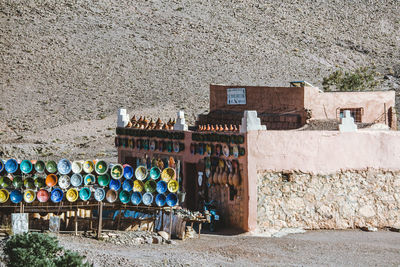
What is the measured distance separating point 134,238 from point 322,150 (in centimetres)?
620

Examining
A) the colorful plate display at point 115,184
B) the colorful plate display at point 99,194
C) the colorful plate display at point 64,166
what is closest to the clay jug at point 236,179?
the colorful plate display at point 115,184

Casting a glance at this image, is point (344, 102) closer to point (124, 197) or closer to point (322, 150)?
point (322, 150)

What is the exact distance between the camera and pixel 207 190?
23281mm

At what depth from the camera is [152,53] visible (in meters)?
62.6

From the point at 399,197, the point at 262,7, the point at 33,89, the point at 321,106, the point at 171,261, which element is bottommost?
the point at 171,261

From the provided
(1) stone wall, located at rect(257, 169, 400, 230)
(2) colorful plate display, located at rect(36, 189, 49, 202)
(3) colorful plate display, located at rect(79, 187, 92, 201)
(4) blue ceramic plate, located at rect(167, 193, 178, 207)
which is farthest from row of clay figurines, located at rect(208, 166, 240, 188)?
(2) colorful plate display, located at rect(36, 189, 49, 202)

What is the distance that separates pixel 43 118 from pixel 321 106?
97.2 feet

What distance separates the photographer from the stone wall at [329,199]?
71.3ft

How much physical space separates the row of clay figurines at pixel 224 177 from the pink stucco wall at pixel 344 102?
601 cm

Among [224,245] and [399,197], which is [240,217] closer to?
[224,245]

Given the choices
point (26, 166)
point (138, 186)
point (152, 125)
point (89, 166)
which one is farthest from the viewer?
point (152, 125)

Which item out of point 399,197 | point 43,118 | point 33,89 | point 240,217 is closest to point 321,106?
point 399,197

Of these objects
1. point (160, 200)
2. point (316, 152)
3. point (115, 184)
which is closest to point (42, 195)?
point (115, 184)

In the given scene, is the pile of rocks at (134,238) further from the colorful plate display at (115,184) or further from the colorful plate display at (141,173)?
Answer: the colorful plate display at (141,173)
